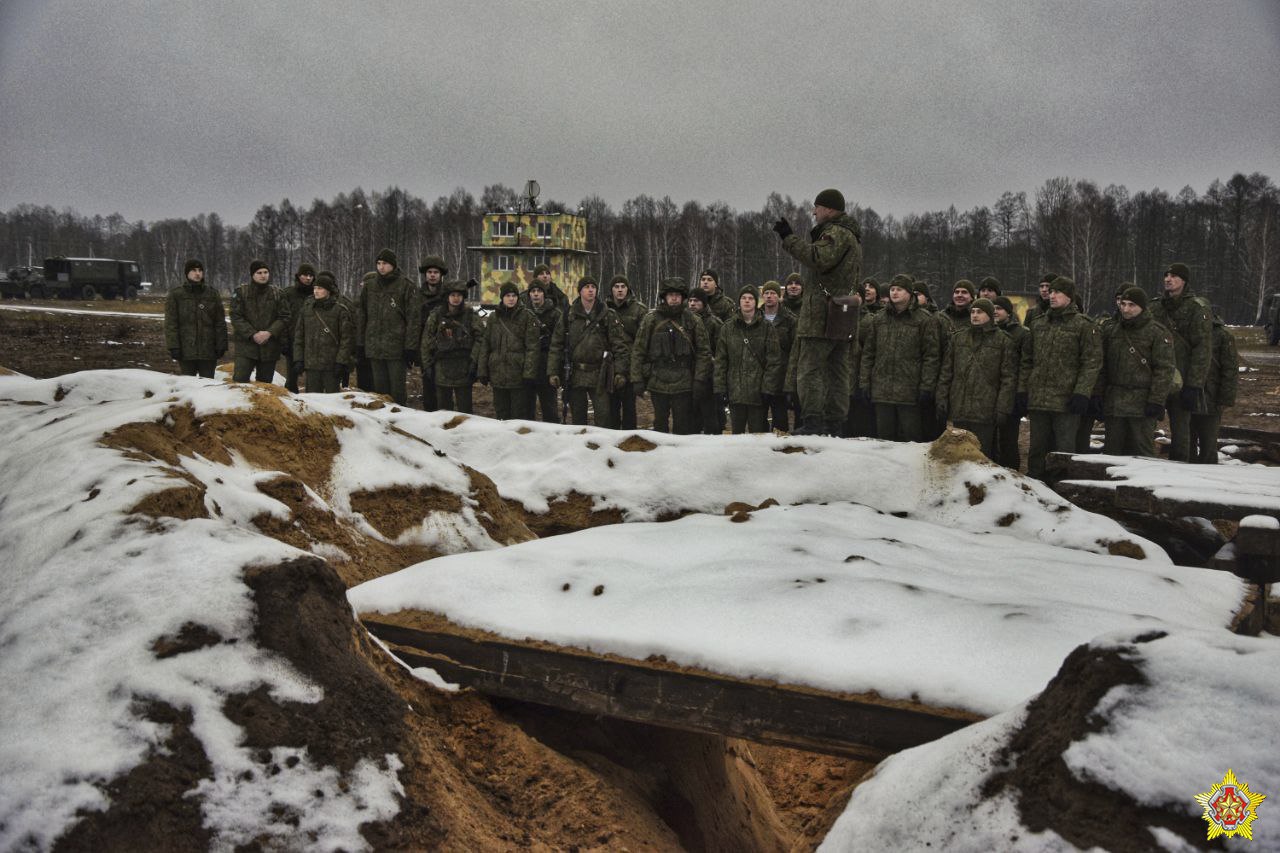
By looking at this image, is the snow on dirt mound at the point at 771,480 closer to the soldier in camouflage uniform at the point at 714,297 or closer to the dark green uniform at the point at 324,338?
the soldier in camouflage uniform at the point at 714,297

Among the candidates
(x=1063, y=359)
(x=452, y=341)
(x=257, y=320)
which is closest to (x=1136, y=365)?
(x=1063, y=359)

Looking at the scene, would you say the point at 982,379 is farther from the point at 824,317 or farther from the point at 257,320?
the point at 257,320

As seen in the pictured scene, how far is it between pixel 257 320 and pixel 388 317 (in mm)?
1692

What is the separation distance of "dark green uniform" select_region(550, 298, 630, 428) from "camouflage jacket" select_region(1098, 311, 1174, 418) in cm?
495

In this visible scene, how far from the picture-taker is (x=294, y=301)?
39.0ft

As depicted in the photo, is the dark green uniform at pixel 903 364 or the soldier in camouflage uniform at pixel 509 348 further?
the soldier in camouflage uniform at pixel 509 348

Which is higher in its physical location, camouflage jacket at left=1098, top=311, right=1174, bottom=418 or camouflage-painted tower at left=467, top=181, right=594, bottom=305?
camouflage-painted tower at left=467, top=181, right=594, bottom=305

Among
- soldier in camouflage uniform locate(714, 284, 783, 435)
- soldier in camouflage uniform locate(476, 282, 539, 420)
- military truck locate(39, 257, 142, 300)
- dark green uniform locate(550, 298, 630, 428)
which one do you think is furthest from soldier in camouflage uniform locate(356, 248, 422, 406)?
military truck locate(39, 257, 142, 300)

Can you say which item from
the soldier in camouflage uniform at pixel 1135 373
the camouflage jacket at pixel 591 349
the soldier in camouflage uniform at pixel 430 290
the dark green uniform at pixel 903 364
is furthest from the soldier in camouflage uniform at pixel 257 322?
the soldier in camouflage uniform at pixel 1135 373

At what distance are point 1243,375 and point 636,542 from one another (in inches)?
869

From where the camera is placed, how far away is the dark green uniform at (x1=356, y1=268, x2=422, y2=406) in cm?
1125

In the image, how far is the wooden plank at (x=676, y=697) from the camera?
104 inches

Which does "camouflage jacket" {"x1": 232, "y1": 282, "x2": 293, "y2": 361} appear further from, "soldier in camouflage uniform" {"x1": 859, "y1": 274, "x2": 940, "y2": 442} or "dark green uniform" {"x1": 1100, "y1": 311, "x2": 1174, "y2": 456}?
"dark green uniform" {"x1": 1100, "y1": 311, "x2": 1174, "y2": 456}

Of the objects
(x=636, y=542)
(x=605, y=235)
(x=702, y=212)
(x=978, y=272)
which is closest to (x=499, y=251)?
(x=605, y=235)
